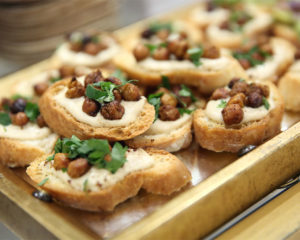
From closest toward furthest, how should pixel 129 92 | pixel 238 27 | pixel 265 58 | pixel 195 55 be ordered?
pixel 129 92 < pixel 195 55 < pixel 265 58 < pixel 238 27

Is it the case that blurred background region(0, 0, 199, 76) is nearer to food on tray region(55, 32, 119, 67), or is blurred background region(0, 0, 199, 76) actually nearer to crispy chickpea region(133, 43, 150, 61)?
food on tray region(55, 32, 119, 67)

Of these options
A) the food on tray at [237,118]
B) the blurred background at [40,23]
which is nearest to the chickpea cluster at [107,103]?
the food on tray at [237,118]

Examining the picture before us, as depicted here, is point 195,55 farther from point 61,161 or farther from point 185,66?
point 61,161

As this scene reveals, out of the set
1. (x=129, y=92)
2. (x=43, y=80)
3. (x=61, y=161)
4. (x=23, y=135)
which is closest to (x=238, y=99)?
(x=129, y=92)

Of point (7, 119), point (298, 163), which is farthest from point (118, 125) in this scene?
point (298, 163)

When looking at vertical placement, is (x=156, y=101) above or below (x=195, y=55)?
below

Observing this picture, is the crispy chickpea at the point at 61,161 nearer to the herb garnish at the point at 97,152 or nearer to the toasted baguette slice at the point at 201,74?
the herb garnish at the point at 97,152

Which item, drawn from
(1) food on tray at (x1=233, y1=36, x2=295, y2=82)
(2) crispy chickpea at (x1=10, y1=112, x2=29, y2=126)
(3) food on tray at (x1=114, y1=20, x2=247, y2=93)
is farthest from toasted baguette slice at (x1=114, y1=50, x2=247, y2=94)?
(2) crispy chickpea at (x1=10, y1=112, x2=29, y2=126)
